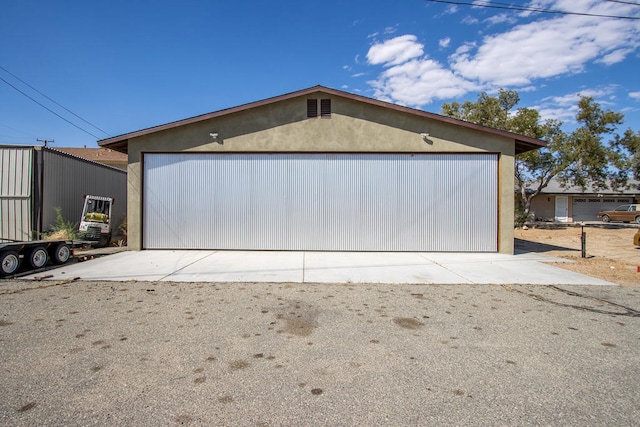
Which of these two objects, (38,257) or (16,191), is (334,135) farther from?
(16,191)

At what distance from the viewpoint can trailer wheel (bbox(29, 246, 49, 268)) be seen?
7.91 m

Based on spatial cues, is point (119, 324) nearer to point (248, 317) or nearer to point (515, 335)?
point (248, 317)

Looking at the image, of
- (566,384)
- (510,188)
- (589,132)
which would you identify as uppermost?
(589,132)

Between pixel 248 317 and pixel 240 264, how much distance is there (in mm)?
4332

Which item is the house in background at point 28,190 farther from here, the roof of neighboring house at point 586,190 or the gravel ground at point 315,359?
the roof of neighboring house at point 586,190

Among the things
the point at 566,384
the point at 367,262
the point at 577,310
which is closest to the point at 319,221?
the point at 367,262

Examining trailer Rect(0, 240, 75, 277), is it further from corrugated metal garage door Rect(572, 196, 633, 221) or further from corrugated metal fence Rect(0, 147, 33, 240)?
corrugated metal garage door Rect(572, 196, 633, 221)

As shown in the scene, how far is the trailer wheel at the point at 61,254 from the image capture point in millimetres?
8613

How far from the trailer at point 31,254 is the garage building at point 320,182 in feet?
9.15

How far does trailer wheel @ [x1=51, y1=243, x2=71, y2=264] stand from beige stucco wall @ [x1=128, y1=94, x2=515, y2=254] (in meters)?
2.54

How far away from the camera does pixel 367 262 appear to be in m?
9.62

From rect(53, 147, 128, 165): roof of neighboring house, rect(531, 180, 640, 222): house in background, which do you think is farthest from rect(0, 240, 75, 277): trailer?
rect(531, 180, 640, 222): house in background

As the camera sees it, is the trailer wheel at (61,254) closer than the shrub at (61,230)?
Yes

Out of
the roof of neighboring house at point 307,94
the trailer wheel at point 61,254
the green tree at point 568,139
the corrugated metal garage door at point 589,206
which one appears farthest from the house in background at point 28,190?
the corrugated metal garage door at point 589,206
